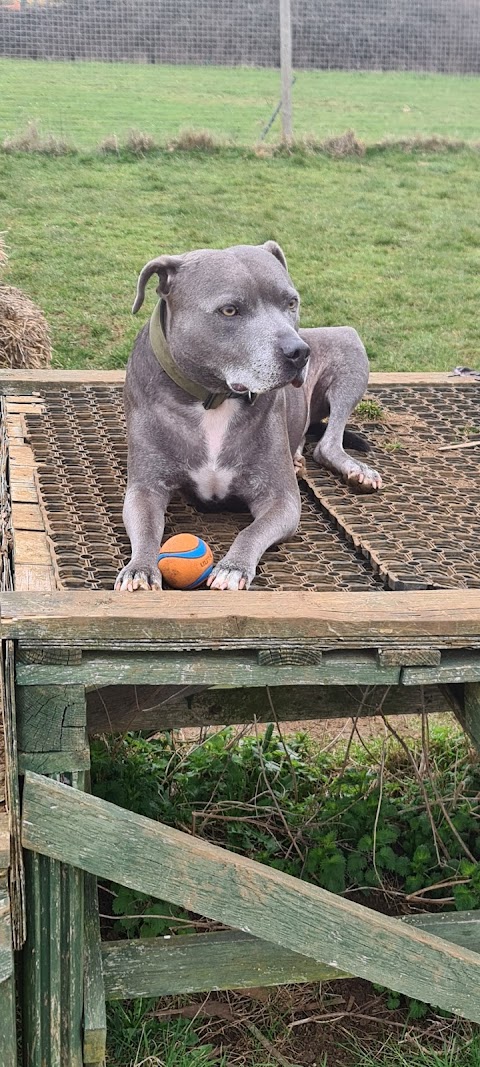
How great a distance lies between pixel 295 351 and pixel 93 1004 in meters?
1.65

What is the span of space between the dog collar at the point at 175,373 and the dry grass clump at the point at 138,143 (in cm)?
914

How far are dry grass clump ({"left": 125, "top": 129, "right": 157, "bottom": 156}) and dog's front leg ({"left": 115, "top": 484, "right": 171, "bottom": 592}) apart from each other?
9371mm

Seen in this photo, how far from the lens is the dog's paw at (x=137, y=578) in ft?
9.50

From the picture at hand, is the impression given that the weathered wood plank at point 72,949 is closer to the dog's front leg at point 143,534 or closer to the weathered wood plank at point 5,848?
the weathered wood plank at point 5,848

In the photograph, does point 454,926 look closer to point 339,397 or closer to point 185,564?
point 185,564

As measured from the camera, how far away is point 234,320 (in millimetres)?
3211

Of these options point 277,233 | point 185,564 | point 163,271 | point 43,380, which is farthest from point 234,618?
point 277,233

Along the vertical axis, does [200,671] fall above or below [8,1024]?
above

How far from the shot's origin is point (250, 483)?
3.47 metres

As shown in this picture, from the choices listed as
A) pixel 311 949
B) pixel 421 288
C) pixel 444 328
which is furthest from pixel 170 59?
pixel 311 949

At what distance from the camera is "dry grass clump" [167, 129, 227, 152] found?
1227 centimetres

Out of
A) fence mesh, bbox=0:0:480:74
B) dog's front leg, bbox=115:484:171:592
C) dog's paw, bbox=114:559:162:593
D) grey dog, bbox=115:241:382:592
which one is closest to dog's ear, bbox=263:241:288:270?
grey dog, bbox=115:241:382:592

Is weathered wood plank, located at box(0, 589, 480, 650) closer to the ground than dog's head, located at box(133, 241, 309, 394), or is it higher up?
closer to the ground

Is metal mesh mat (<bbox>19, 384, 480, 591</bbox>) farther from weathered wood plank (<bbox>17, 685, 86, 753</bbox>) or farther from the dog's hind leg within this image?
weathered wood plank (<bbox>17, 685, 86, 753</bbox>)
